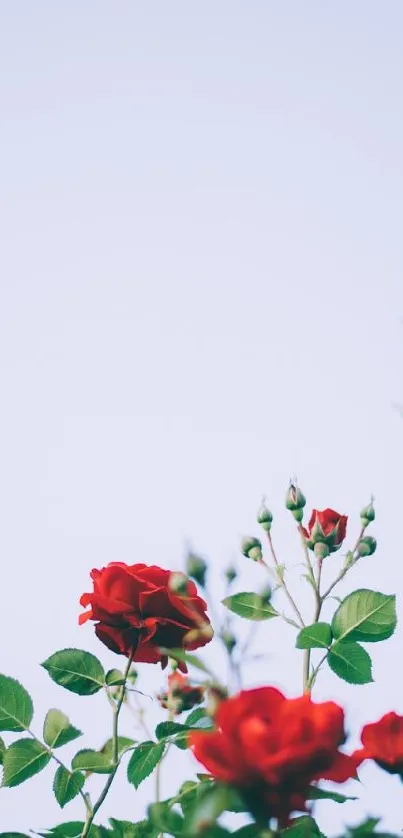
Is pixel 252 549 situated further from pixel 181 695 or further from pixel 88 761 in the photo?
pixel 88 761

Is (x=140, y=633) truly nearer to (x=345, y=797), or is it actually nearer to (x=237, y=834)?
(x=345, y=797)

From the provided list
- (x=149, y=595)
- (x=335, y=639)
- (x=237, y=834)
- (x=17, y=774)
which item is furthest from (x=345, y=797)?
(x=17, y=774)

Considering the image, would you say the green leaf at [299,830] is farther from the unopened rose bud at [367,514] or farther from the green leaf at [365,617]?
the unopened rose bud at [367,514]

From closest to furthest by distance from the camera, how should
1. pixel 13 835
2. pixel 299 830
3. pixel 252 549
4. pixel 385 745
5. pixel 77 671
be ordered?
1. pixel 385 745
2. pixel 299 830
3. pixel 13 835
4. pixel 77 671
5. pixel 252 549

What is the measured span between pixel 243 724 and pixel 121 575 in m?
1.02

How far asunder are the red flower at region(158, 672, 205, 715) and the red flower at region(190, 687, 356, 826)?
86 cm

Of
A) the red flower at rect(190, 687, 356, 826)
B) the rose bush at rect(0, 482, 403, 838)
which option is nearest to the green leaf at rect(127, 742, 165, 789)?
the rose bush at rect(0, 482, 403, 838)

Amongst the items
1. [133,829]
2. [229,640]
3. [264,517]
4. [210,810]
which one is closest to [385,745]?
[229,640]

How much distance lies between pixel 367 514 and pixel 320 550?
261 millimetres

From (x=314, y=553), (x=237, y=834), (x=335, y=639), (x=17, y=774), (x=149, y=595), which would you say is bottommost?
(x=237, y=834)

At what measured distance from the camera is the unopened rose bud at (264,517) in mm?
2480

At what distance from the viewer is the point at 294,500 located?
8.26ft

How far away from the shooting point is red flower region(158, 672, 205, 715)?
2004 mm

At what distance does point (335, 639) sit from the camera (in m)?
2.01
